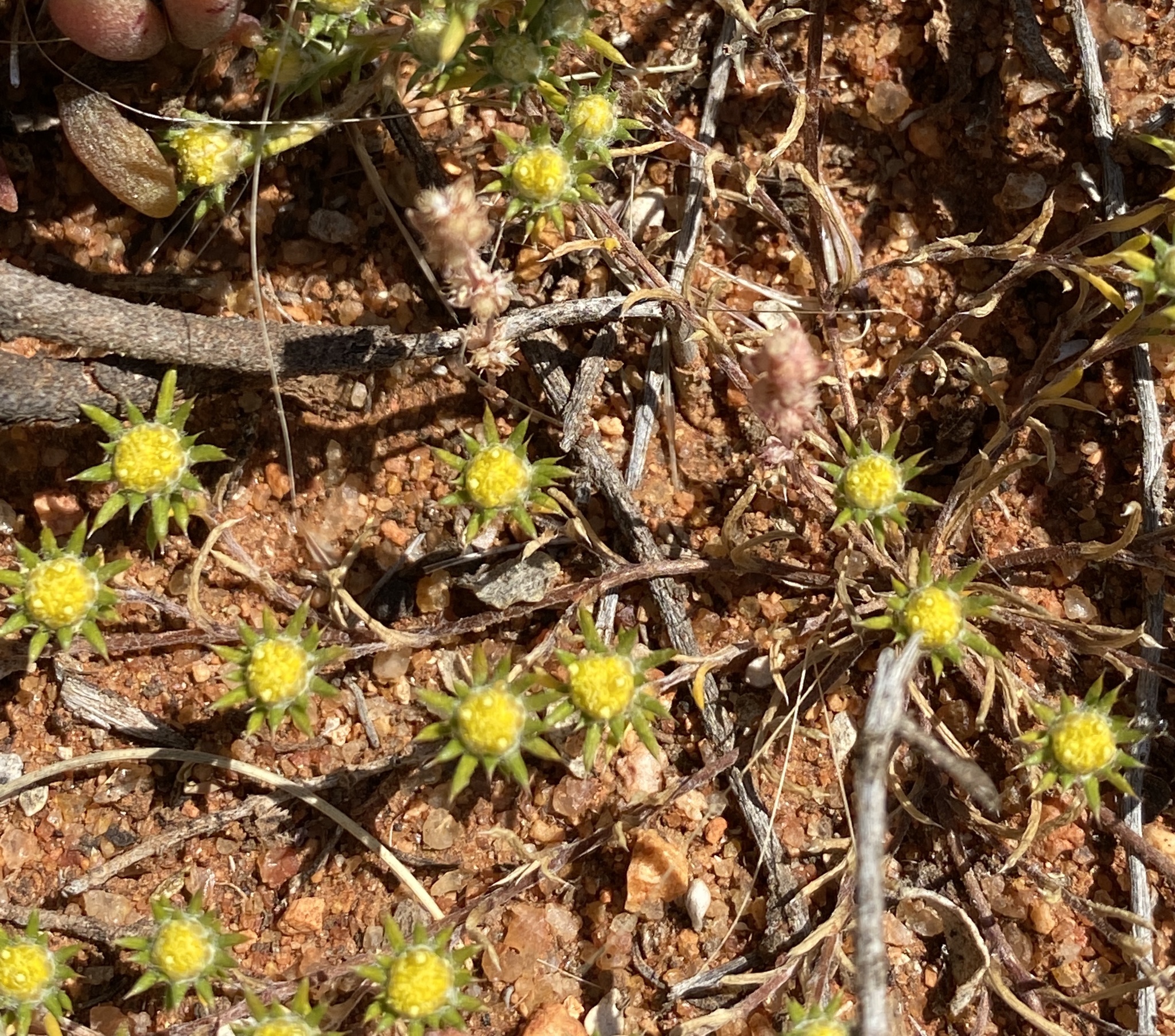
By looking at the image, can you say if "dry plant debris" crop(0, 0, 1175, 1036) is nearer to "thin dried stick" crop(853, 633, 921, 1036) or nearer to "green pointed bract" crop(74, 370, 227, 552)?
"green pointed bract" crop(74, 370, 227, 552)

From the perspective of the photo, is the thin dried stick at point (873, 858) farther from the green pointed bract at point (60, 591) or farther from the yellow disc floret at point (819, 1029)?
the green pointed bract at point (60, 591)

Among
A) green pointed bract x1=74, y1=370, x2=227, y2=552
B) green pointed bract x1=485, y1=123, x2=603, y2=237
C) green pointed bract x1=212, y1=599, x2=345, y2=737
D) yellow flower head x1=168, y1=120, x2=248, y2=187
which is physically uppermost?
green pointed bract x1=485, y1=123, x2=603, y2=237

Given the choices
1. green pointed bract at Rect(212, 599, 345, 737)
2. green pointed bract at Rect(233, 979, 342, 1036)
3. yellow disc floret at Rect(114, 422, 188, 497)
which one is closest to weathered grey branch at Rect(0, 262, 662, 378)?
yellow disc floret at Rect(114, 422, 188, 497)

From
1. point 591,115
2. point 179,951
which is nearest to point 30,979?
point 179,951

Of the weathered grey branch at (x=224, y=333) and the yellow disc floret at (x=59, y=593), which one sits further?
the weathered grey branch at (x=224, y=333)

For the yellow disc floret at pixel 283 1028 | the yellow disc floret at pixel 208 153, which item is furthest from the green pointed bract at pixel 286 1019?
the yellow disc floret at pixel 208 153

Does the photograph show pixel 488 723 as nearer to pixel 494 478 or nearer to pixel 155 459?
pixel 494 478
